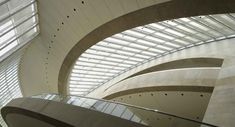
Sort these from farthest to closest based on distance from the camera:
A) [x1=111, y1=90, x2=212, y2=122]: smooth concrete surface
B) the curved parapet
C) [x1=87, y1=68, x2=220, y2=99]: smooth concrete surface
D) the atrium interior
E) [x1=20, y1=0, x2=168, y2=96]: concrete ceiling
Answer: [x1=111, y1=90, x2=212, y2=122]: smooth concrete surface
[x1=87, y1=68, x2=220, y2=99]: smooth concrete surface
[x1=20, y1=0, x2=168, y2=96]: concrete ceiling
the atrium interior
the curved parapet

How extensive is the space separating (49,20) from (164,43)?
12984 millimetres

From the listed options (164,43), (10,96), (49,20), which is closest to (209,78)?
(164,43)

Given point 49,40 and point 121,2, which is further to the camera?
point 49,40

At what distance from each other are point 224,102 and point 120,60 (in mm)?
19152

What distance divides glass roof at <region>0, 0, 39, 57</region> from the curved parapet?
4.97 m

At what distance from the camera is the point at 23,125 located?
1856 centimetres

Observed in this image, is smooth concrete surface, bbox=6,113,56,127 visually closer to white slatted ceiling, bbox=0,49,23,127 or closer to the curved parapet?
the curved parapet

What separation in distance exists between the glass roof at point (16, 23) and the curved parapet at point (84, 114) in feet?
16.3

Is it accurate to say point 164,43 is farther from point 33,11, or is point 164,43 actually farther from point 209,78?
point 33,11

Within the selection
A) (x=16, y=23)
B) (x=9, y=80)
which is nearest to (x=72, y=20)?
(x=16, y=23)

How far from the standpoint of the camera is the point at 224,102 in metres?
17.0

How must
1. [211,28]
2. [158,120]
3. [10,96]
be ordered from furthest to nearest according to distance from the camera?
[10,96] < [211,28] < [158,120]

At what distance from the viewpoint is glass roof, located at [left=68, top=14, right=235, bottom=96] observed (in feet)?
83.8

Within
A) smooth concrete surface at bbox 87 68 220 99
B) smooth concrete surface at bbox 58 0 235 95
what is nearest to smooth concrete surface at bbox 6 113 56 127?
smooth concrete surface at bbox 58 0 235 95
